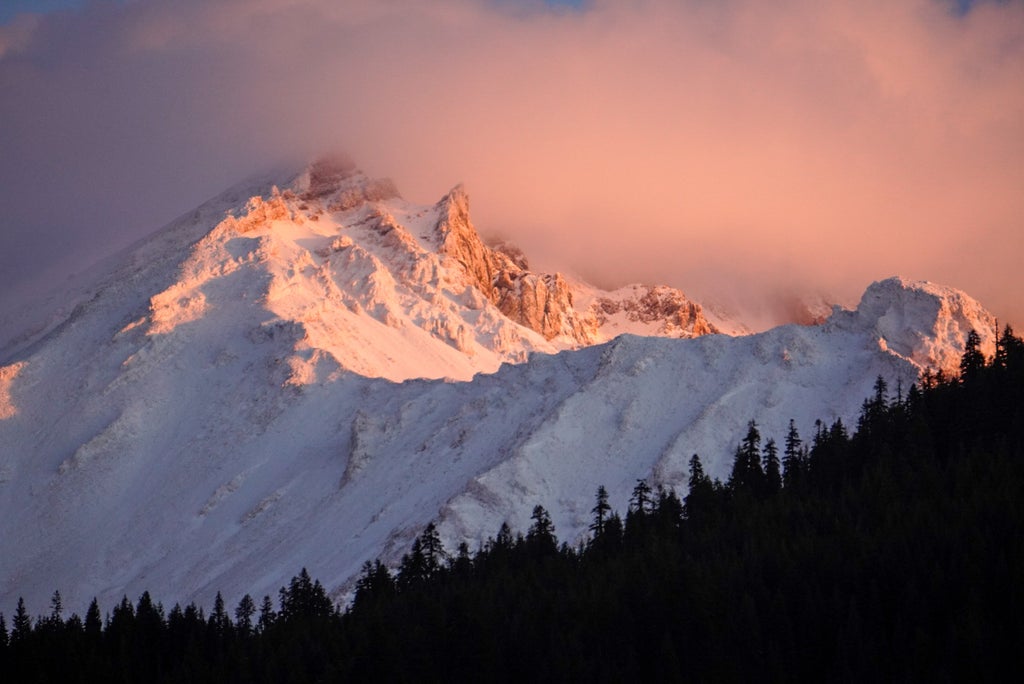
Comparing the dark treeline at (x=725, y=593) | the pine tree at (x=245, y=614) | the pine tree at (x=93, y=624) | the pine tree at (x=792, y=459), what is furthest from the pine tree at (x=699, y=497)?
the pine tree at (x=93, y=624)

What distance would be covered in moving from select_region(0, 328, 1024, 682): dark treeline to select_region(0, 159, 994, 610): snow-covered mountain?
6655 millimetres

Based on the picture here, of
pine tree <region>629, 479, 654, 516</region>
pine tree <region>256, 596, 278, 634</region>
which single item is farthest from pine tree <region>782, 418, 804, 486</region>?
pine tree <region>256, 596, 278, 634</region>

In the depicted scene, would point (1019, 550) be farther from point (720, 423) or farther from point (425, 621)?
point (720, 423)

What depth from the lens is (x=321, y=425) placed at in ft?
518

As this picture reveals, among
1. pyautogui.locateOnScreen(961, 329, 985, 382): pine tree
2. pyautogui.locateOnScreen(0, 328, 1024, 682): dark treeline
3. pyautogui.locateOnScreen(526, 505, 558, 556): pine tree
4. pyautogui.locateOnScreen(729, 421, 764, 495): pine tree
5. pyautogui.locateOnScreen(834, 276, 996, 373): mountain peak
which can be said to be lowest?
pyautogui.locateOnScreen(0, 328, 1024, 682): dark treeline

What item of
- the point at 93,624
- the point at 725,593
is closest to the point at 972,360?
the point at 725,593

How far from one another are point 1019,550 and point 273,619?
52479 mm

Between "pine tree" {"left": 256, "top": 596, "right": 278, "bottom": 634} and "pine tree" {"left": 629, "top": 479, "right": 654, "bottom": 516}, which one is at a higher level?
"pine tree" {"left": 629, "top": 479, "right": 654, "bottom": 516}

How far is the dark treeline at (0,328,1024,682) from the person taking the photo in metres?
81.5

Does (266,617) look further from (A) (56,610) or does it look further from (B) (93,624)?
(A) (56,610)

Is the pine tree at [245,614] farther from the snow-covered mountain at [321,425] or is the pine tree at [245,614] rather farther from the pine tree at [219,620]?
the snow-covered mountain at [321,425]

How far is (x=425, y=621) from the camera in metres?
95.0

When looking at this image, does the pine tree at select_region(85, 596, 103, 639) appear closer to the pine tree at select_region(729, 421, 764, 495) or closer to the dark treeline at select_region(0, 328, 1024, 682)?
the dark treeline at select_region(0, 328, 1024, 682)

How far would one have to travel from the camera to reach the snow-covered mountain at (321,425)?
127438mm
